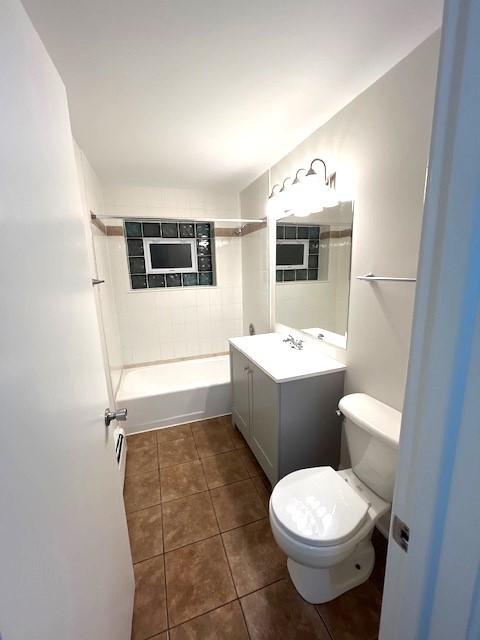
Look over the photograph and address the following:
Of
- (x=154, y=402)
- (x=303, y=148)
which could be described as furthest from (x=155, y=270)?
(x=303, y=148)

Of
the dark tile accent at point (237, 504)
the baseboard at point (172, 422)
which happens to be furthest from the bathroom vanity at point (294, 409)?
the baseboard at point (172, 422)

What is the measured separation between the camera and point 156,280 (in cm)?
310

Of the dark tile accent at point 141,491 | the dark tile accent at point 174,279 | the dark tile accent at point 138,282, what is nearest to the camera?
the dark tile accent at point 141,491

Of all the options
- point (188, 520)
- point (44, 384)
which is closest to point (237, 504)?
point (188, 520)

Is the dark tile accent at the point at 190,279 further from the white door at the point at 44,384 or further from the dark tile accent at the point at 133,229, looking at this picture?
the white door at the point at 44,384

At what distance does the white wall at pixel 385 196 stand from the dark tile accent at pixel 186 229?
1.81 meters

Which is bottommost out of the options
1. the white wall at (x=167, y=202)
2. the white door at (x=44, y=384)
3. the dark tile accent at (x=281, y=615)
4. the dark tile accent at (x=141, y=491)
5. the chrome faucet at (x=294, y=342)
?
the dark tile accent at (x=281, y=615)

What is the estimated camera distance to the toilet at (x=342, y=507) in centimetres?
106

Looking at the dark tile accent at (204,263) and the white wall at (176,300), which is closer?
the white wall at (176,300)

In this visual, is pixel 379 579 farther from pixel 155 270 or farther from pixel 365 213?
pixel 155 270

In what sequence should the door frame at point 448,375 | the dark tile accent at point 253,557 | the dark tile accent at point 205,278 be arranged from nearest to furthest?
1. the door frame at point 448,375
2. the dark tile accent at point 253,557
3. the dark tile accent at point 205,278

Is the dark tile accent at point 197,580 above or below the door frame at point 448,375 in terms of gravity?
→ below

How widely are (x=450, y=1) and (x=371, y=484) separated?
1560 millimetres

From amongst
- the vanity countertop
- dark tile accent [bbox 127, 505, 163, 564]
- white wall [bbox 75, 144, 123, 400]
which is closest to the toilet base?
dark tile accent [bbox 127, 505, 163, 564]
